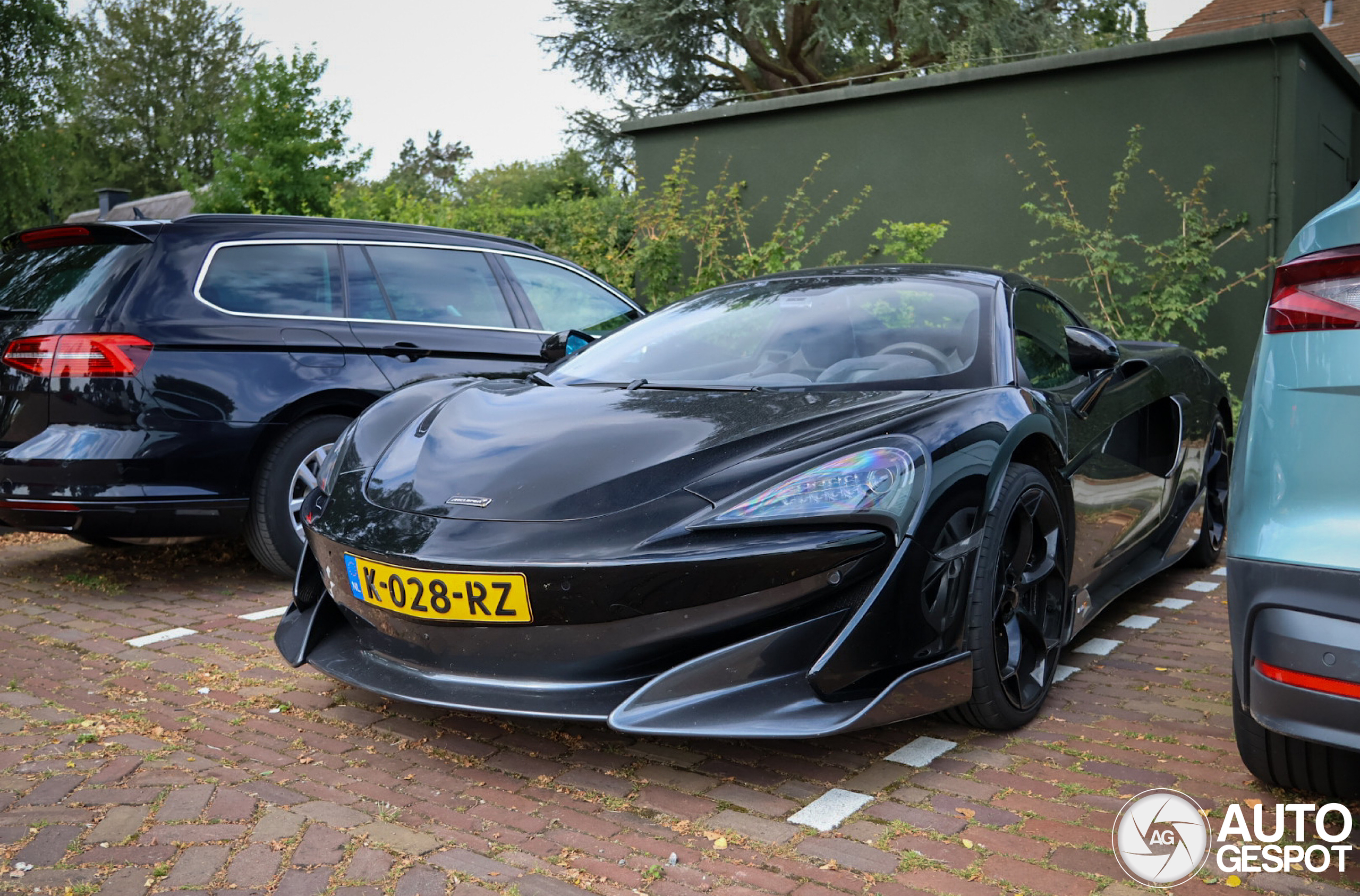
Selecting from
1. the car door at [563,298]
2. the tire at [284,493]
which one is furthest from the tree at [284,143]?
the tire at [284,493]

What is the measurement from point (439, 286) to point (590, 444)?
3067mm

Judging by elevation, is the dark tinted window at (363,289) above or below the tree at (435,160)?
below

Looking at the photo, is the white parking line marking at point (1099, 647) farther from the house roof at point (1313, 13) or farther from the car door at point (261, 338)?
the house roof at point (1313, 13)

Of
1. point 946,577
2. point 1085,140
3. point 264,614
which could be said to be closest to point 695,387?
point 946,577

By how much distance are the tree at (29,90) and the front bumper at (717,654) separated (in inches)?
749

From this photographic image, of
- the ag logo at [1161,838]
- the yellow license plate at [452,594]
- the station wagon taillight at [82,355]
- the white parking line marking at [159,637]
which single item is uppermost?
the station wagon taillight at [82,355]

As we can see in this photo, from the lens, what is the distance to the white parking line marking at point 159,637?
3992 mm

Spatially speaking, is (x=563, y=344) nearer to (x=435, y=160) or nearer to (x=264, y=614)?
(x=264, y=614)

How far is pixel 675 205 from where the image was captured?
464 inches

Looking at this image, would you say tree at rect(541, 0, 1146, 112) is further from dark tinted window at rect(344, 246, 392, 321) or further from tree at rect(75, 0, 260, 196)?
tree at rect(75, 0, 260, 196)

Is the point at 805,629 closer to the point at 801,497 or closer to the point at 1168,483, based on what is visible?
the point at 801,497

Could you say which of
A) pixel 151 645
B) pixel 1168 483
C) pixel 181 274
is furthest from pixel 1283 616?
pixel 181 274

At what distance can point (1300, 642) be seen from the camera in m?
1.96

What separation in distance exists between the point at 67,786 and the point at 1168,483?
385 centimetres
